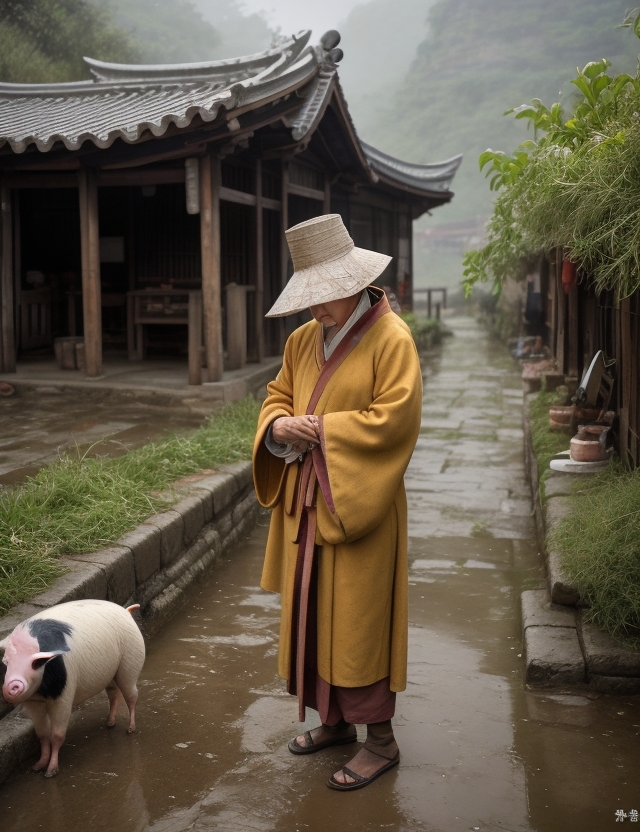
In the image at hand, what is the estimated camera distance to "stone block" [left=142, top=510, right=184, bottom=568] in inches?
206

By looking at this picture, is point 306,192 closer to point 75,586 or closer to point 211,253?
point 211,253

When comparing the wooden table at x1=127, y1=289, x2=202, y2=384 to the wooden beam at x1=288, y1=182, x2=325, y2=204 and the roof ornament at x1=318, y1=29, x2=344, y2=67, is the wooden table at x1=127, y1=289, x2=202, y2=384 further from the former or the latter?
the roof ornament at x1=318, y1=29, x2=344, y2=67

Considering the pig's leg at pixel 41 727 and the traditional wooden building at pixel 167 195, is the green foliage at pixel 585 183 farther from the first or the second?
the traditional wooden building at pixel 167 195

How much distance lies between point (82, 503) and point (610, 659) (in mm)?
3007

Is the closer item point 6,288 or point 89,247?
point 89,247

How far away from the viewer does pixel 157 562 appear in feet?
16.9

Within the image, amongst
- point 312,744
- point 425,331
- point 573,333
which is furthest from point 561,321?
point 425,331

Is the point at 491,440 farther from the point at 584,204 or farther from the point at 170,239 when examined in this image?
the point at 584,204

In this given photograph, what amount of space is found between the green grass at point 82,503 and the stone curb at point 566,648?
89.9 inches

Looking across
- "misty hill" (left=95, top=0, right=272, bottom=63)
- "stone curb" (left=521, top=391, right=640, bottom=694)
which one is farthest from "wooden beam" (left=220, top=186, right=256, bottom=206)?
"misty hill" (left=95, top=0, right=272, bottom=63)

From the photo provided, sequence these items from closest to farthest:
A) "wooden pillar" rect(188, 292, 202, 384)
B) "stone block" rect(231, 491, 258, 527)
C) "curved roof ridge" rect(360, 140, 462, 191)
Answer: "stone block" rect(231, 491, 258, 527) < "wooden pillar" rect(188, 292, 202, 384) < "curved roof ridge" rect(360, 140, 462, 191)

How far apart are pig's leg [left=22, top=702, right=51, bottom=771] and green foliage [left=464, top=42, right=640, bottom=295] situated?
3134 millimetres

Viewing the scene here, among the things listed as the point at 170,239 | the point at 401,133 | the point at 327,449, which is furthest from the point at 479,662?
the point at 401,133

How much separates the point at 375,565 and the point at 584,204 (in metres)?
2.34
